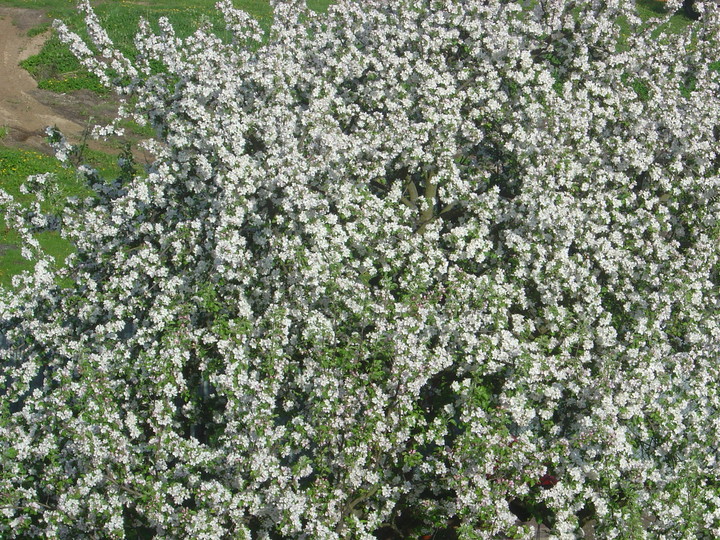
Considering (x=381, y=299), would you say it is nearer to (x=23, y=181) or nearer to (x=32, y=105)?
(x=23, y=181)

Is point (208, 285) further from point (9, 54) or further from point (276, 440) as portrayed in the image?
point (9, 54)

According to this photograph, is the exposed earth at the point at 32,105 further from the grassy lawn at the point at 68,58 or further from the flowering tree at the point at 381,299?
the flowering tree at the point at 381,299

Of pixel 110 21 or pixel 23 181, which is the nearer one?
pixel 23 181

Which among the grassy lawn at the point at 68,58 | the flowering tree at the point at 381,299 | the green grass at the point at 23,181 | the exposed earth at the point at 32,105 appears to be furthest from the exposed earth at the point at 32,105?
the flowering tree at the point at 381,299

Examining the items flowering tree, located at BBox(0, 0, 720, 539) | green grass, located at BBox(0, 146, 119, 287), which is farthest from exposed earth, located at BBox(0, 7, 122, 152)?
flowering tree, located at BBox(0, 0, 720, 539)

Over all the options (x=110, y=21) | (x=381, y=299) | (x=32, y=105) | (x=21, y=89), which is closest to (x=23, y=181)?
(x=32, y=105)
